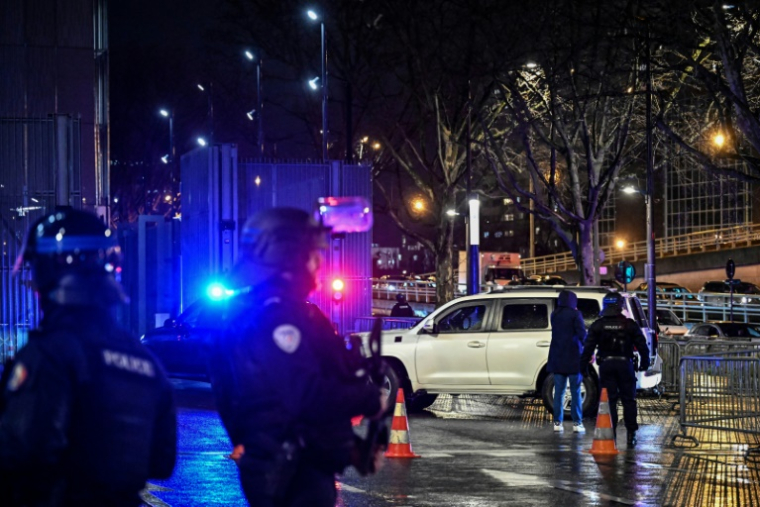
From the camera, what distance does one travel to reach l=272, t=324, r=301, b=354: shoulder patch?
4.22 m

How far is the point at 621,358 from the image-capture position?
14.0m

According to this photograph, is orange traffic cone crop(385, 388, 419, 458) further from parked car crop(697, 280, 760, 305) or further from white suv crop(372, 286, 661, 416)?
parked car crop(697, 280, 760, 305)

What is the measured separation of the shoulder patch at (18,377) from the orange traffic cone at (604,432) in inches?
416

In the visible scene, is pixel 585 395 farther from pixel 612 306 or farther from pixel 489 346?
pixel 612 306

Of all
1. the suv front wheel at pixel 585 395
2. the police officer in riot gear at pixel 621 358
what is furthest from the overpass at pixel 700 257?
the police officer in riot gear at pixel 621 358

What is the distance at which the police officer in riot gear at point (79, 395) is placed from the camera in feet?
10.7

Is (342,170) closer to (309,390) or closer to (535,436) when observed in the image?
(535,436)

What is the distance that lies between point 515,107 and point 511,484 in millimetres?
25969

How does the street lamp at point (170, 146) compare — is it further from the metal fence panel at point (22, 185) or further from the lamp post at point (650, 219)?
the metal fence panel at point (22, 185)

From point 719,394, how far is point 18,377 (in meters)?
12.8

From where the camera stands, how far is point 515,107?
36062 mm

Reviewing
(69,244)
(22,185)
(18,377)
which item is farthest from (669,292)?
(18,377)

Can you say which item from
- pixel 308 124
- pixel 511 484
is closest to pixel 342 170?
pixel 511 484

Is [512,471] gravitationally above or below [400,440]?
below
